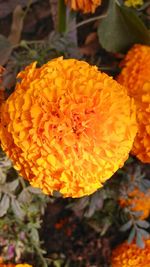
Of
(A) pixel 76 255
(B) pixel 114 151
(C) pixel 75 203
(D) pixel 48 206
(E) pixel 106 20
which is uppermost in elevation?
(E) pixel 106 20

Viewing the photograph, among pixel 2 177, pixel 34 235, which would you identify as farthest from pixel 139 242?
pixel 2 177

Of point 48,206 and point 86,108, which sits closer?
point 86,108

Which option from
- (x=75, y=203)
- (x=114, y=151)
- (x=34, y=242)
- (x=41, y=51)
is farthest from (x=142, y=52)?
(x=34, y=242)

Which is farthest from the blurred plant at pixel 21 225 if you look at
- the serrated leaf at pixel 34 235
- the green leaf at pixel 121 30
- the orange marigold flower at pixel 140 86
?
the green leaf at pixel 121 30

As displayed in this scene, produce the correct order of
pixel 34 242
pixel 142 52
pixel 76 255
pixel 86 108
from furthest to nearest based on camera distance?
pixel 76 255 → pixel 34 242 → pixel 142 52 → pixel 86 108

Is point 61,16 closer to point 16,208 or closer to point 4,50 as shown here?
point 4,50

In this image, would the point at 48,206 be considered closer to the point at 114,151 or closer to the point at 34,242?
the point at 34,242
